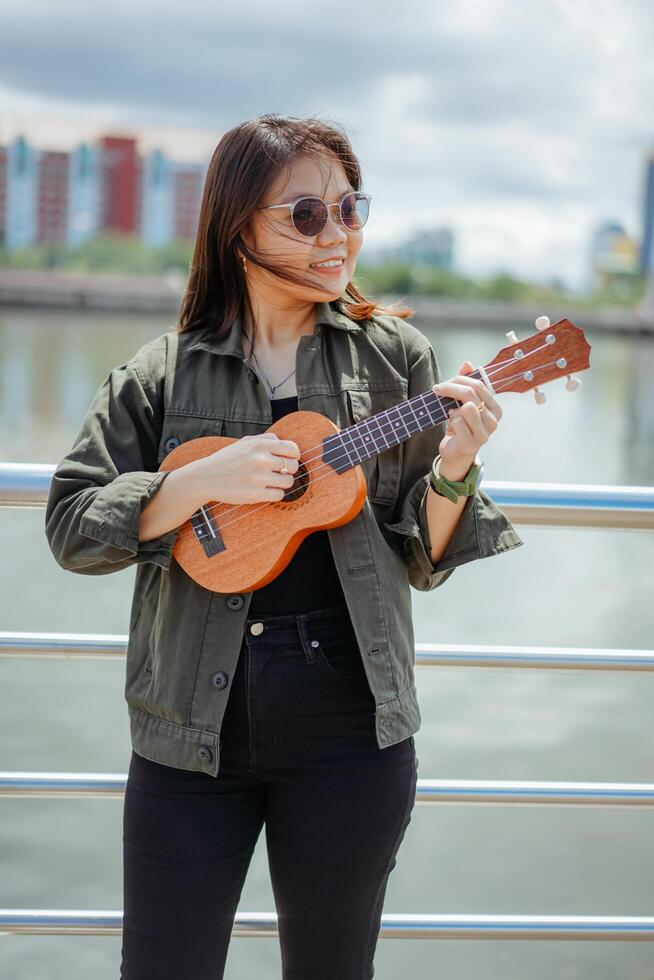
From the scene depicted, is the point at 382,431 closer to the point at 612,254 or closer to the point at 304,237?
the point at 304,237

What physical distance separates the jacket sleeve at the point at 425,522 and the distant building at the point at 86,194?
104 meters

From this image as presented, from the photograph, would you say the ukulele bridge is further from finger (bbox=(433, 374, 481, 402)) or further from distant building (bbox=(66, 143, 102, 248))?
distant building (bbox=(66, 143, 102, 248))

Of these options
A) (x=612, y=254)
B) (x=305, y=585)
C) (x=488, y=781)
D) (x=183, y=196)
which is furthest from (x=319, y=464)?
(x=612, y=254)

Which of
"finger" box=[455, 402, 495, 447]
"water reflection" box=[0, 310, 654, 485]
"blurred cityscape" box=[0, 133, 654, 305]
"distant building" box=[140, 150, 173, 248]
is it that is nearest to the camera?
"finger" box=[455, 402, 495, 447]

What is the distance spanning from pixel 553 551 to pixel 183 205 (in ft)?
315

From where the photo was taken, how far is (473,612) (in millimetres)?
15023

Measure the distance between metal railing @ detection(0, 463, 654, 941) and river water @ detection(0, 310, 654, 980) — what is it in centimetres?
11

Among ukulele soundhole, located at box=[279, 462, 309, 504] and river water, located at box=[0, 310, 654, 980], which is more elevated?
ukulele soundhole, located at box=[279, 462, 309, 504]

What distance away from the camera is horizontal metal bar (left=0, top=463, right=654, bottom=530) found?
1639 millimetres

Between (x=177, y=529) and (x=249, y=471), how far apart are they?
0.46 feet

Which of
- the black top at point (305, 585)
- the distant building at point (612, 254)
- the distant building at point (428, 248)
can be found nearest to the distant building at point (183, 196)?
the distant building at point (428, 248)

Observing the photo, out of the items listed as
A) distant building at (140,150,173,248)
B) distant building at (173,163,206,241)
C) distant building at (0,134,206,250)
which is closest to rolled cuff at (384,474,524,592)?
distant building at (0,134,206,250)

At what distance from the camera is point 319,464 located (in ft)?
4.58

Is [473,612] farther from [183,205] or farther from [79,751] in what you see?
[183,205]
